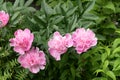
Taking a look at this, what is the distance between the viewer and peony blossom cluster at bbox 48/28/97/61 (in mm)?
2986

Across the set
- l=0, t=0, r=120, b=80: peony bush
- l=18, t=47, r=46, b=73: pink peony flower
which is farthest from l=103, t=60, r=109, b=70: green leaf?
l=18, t=47, r=46, b=73: pink peony flower

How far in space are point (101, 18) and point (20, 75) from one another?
118 centimetres

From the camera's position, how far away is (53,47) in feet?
9.82

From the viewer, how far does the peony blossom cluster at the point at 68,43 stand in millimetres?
2986

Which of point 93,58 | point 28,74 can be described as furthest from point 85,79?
point 28,74

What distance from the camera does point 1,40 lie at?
3.21 m

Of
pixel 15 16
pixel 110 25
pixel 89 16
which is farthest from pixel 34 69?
pixel 110 25

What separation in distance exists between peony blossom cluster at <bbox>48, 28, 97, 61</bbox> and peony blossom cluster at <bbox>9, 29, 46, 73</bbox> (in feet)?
0.33

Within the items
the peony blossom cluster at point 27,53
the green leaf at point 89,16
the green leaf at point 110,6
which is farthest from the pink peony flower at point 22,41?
the green leaf at point 110,6

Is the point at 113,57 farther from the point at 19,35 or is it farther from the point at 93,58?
the point at 19,35

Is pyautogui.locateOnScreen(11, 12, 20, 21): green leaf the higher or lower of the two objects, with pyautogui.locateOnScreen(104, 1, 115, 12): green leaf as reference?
higher

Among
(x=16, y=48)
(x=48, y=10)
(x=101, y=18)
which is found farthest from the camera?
(x=101, y=18)

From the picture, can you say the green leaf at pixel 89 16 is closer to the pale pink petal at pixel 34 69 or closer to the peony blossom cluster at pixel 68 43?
the peony blossom cluster at pixel 68 43

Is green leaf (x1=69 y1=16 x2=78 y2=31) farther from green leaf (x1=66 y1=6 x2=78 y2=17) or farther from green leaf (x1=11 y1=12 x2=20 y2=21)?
green leaf (x1=11 y1=12 x2=20 y2=21)
